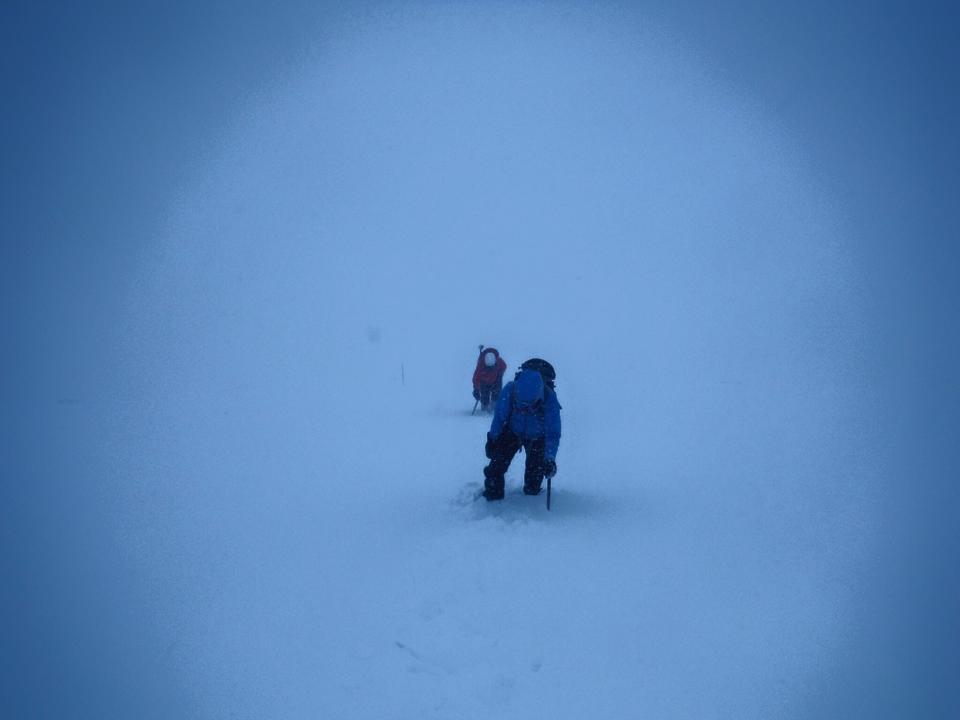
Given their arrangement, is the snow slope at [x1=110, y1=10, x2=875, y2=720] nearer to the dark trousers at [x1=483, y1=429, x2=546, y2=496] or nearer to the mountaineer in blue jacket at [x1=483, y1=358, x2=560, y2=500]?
the dark trousers at [x1=483, y1=429, x2=546, y2=496]

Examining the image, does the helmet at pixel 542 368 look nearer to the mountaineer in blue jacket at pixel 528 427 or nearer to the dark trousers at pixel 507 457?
the mountaineer in blue jacket at pixel 528 427

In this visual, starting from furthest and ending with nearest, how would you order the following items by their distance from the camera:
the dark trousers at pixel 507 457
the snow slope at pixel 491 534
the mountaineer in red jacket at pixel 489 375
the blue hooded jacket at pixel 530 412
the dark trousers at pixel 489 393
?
the dark trousers at pixel 489 393, the mountaineer in red jacket at pixel 489 375, the dark trousers at pixel 507 457, the blue hooded jacket at pixel 530 412, the snow slope at pixel 491 534

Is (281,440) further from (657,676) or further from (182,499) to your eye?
(657,676)

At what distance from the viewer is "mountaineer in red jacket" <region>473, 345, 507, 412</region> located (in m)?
12.3

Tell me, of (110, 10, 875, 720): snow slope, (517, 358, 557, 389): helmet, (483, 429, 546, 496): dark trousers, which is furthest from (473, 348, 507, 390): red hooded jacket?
(483, 429, 546, 496): dark trousers

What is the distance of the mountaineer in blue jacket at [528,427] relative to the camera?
5414mm

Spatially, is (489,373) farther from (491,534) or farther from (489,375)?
(491,534)

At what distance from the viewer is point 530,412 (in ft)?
18.2

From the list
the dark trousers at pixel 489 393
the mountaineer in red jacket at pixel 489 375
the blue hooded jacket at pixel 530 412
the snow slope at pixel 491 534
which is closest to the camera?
the snow slope at pixel 491 534

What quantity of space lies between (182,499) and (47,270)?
2625 inches

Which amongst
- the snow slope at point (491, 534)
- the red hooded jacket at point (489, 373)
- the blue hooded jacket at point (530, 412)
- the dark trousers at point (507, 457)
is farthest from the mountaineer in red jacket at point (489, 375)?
the blue hooded jacket at point (530, 412)

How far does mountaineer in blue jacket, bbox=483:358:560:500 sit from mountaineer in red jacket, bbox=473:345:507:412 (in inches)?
252

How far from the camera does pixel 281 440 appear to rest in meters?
10.5

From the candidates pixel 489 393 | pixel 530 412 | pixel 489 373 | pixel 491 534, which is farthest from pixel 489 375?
pixel 491 534
